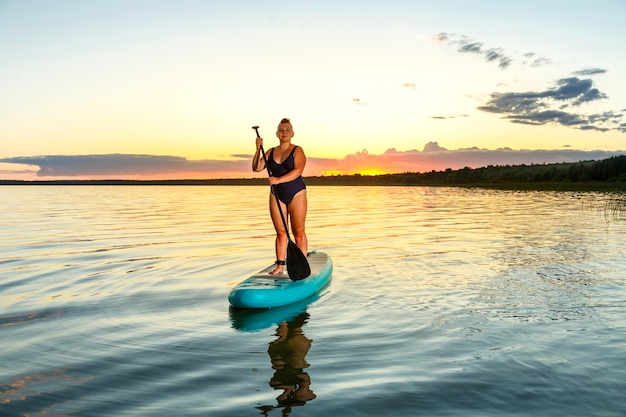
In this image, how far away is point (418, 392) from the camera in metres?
4.94

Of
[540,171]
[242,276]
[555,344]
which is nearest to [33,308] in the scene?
[242,276]

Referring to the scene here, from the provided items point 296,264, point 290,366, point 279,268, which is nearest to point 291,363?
point 290,366

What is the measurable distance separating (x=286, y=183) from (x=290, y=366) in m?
4.41

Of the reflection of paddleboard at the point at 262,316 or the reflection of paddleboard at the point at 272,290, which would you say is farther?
the reflection of paddleboard at the point at 272,290

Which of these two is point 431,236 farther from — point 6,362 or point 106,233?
point 6,362

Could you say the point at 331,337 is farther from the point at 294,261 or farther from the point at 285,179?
the point at 285,179

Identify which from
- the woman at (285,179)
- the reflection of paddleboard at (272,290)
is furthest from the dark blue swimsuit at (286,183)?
the reflection of paddleboard at (272,290)

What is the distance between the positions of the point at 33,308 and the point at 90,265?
4.32 meters

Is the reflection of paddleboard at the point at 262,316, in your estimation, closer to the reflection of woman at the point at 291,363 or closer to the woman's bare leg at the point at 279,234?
the reflection of woman at the point at 291,363

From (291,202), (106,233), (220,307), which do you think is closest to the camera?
(220,307)

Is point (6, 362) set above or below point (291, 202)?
below

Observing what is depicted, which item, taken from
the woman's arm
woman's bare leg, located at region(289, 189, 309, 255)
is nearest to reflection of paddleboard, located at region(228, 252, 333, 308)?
woman's bare leg, located at region(289, 189, 309, 255)

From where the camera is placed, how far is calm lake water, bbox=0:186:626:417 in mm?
4809

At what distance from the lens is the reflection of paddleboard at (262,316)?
751 centimetres
